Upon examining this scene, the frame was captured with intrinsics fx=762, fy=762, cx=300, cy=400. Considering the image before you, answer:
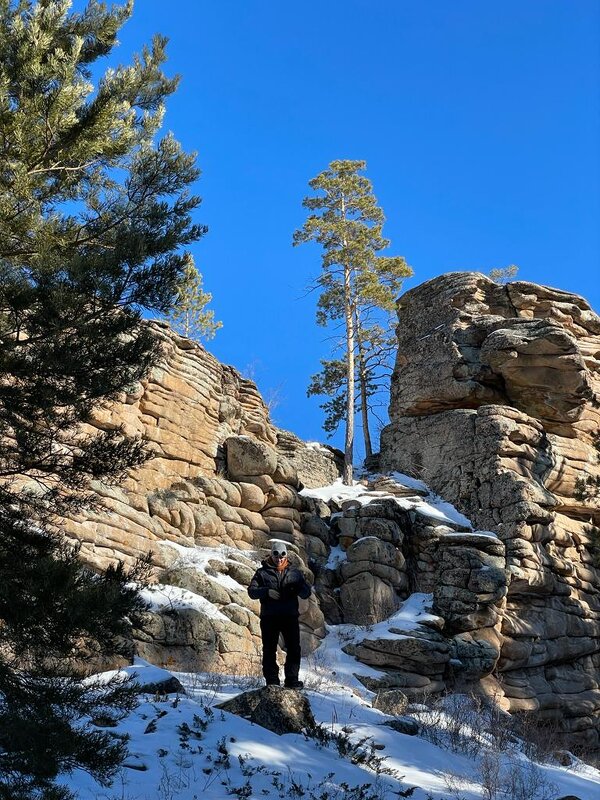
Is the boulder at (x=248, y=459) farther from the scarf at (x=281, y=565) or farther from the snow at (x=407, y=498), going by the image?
the scarf at (x=281, y=565)

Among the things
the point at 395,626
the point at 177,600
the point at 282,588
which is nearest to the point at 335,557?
the point at 395,626

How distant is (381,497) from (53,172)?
12786 mm

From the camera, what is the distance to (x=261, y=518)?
16.8 m

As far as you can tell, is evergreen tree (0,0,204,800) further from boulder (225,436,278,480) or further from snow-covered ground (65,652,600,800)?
boulder (225,436,278,480)

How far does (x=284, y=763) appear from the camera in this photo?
6691 millimetres

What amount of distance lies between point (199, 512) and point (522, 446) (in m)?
8.79

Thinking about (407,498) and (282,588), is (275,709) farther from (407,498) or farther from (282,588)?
(407,498)

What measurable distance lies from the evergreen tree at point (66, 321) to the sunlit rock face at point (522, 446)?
11.4m

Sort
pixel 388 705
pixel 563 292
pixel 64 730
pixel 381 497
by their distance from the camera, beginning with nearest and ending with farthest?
pixel 64 730, pixel 388 705, pixel 381 497, pixel 563 292

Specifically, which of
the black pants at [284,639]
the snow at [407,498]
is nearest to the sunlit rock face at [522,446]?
the snow at [407,498]

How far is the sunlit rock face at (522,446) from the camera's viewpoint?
1694 centimetres

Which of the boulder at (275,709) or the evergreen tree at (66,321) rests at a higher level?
the evergreen tree at (66,321)

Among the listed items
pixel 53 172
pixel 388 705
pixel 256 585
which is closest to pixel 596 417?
pixel 388 705

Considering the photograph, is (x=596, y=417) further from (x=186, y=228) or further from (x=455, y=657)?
(x=186, y=228)
